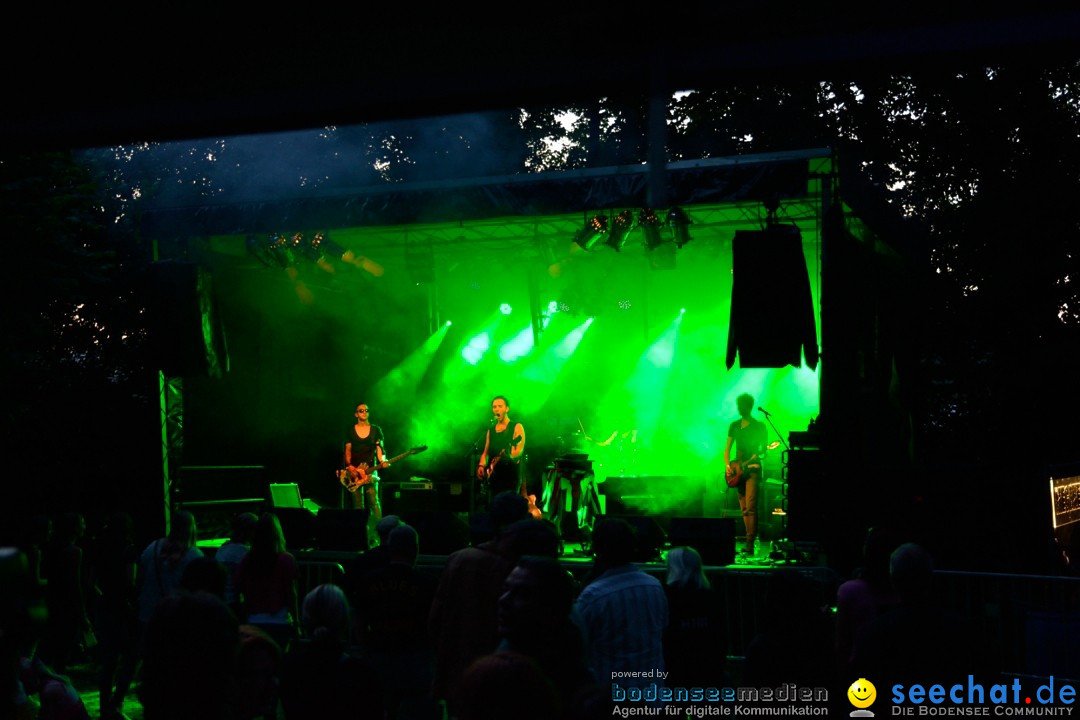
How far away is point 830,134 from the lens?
67.8ft

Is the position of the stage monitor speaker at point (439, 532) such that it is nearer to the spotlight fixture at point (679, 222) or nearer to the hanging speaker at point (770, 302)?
the hanging speaker at point (770, 302)

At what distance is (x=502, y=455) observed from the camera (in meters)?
13.7

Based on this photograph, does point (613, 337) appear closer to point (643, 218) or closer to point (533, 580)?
point (643, 218)

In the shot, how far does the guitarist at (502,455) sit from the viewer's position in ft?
44.6

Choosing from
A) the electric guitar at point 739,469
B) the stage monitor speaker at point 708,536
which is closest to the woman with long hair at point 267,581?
the stage monitor speaker at point 708,536

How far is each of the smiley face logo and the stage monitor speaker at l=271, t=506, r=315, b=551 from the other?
303 inches

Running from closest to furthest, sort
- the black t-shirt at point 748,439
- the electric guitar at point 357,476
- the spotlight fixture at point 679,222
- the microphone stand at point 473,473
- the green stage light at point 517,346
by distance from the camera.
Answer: the spotlight fixture at point 679,222, the black t-shirt at point 748,439, the microphone stand at point 473,473, the electric guitar at point 357,476, the green stage light at point 517,346

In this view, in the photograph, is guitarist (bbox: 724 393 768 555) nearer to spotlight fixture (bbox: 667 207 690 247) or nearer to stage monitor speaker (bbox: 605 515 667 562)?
spotlight fixture (bbox: 667 207 690 247)

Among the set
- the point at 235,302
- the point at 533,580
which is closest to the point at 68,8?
the point at 533,580

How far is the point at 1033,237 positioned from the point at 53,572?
600 inches

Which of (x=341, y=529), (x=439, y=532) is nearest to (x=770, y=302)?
(x=439, y=532)

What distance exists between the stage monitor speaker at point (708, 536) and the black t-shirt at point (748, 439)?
330 cm

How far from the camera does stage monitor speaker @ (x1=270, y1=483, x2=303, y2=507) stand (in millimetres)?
13234

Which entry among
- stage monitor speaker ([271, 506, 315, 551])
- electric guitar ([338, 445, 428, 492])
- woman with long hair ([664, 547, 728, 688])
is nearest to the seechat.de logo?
woman with long hair ([664, 547, 728, 688])
